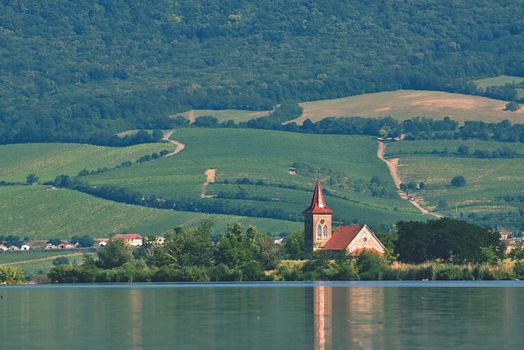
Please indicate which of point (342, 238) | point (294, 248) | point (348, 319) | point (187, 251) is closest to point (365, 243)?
point (342, 238)

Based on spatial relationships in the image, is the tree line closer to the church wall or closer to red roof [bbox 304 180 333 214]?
the church wall

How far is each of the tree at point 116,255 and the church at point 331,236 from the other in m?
20.9

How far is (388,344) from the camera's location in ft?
209

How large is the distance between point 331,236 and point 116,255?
89.1 ft

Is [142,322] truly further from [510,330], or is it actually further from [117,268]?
[117,268]

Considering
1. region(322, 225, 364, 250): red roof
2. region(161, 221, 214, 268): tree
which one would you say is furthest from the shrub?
region(322, 225, 364, 250): red roof

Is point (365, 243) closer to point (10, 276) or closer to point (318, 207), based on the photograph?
point (318, 207)

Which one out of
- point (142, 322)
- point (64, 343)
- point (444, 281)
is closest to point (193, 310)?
point (142, 322)

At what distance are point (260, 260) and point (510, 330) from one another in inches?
3268

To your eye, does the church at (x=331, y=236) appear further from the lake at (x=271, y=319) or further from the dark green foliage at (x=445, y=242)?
the lake at (x=271, y=319)

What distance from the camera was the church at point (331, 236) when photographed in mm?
161500

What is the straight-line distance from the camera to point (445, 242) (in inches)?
5979

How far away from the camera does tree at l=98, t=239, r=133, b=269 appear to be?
156 m

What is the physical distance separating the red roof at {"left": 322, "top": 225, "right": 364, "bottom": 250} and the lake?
158 feet
